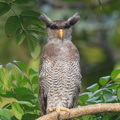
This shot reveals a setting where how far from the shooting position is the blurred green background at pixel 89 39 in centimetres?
759

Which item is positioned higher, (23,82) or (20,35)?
(20,35)

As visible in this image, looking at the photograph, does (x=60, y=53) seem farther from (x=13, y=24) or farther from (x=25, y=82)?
(x=13, y=24)

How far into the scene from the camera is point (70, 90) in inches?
187

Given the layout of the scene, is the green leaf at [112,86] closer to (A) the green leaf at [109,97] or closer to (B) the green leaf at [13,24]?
(A) the green leaf at [109,97]

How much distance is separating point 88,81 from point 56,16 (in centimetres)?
156

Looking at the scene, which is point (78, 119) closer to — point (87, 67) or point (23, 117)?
point (23, 117)

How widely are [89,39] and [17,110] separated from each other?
5.71 m

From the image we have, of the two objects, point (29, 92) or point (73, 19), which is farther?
point (73, 19)

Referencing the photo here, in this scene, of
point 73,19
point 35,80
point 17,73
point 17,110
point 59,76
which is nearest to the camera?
point 17,110

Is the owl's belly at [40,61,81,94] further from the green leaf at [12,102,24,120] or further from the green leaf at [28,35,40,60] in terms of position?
the green leaf at [12,102,24,120]

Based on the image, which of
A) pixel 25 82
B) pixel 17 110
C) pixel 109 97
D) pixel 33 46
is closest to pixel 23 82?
pixel 25 82

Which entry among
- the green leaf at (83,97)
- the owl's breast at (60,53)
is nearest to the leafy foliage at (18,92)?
the green leaf at (83,97)

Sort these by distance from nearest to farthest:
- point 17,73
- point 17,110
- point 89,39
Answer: point 17,110
point 17,73
point 89,39

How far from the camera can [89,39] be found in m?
8.97
